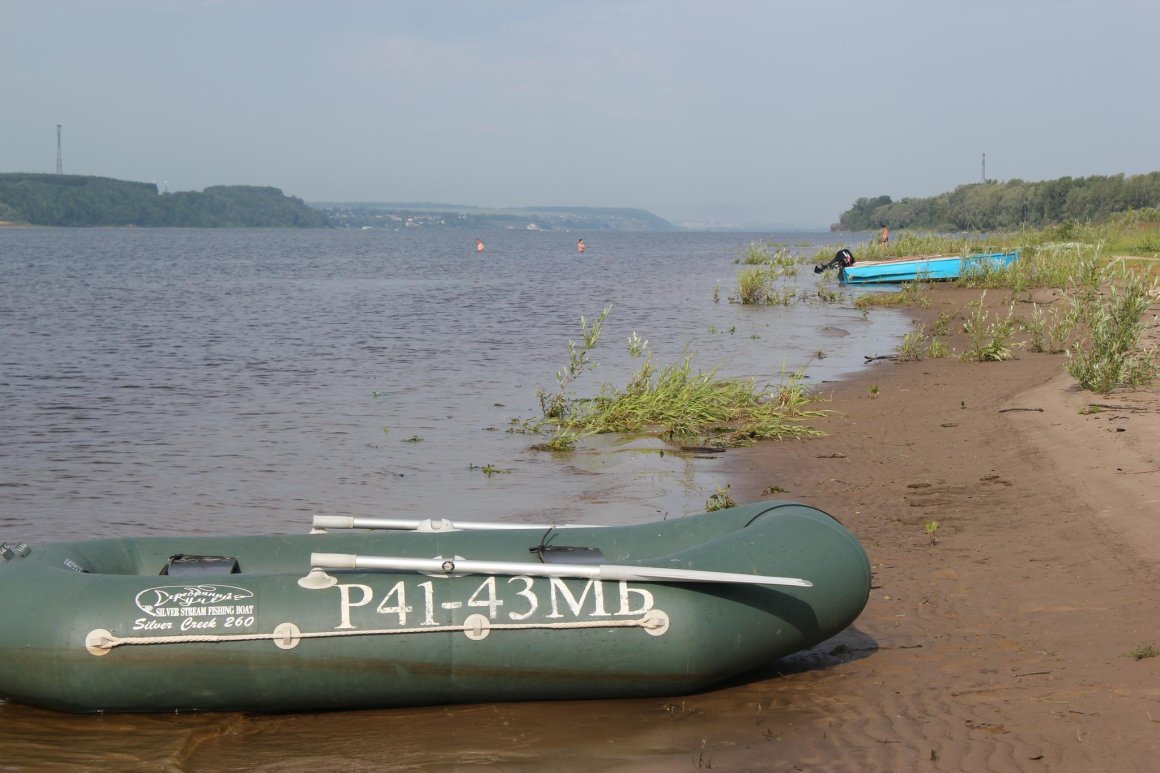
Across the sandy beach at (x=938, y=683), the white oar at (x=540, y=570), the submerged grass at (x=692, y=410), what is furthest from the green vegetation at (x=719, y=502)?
the white oar at (x=540, y=570)

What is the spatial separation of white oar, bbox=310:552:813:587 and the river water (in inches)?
28.6

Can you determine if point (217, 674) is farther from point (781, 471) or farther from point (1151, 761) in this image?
point (781, 471)

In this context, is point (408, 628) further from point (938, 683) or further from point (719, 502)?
point (719, 502)

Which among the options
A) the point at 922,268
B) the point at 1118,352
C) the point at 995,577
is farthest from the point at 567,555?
the point at 922,268

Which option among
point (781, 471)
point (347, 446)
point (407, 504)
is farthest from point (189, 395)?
point (781, 471)

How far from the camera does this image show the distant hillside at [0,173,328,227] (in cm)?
16838

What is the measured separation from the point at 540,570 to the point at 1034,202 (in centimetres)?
7765

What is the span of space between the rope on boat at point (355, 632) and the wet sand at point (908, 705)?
439 millimetres

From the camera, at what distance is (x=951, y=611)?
649 cm

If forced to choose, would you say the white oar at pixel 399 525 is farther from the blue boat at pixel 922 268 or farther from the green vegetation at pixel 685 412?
the blue boat at pixel 922 268

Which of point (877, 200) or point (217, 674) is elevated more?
point (877, 200)

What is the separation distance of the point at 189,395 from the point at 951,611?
12149 mm

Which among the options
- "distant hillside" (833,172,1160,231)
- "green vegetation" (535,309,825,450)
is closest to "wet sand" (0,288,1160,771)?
"green vegetation" (535,309,825,450)

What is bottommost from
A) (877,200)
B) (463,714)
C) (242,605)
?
(463,714)
